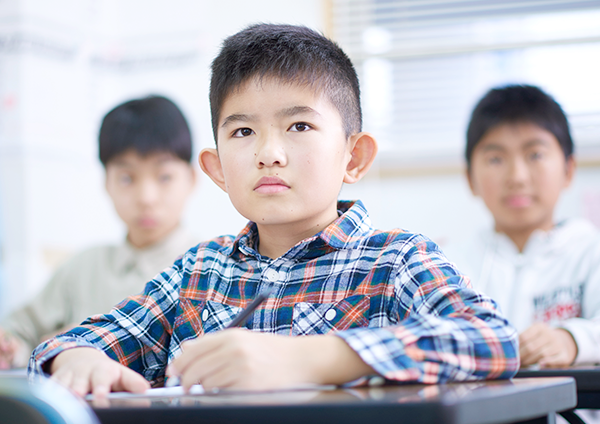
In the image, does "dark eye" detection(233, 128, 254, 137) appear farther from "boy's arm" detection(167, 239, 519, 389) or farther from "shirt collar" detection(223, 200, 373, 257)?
"boy's arm" detection(167, 239, 519, 389)

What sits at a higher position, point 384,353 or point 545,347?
point 384,353

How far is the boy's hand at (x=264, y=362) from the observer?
1.71ft

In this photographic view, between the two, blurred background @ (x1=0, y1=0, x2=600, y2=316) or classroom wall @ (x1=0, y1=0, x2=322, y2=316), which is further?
classroom wall @ (x1=0, y1=0, x2=322, y2=316)

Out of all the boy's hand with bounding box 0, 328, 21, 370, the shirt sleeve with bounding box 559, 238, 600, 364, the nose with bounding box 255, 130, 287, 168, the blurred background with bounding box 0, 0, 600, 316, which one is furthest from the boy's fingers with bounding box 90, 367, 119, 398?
the blurred background with bounding box 0, 0, 600, 316

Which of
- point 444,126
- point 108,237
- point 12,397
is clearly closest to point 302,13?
point 444,126

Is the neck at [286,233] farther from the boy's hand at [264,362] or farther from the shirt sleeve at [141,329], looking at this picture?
the boy's hand at [264,362]

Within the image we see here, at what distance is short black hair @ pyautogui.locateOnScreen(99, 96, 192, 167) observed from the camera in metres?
1.65

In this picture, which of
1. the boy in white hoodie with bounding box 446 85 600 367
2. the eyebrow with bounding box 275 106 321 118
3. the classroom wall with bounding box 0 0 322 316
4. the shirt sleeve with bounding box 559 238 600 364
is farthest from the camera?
the classroom wall with bounding box 0 0 322 316

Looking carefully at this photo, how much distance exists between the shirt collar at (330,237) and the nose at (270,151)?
0.11 metres

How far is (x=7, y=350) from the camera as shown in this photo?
149 centimetres

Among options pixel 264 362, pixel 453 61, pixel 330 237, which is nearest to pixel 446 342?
pixel 264 362

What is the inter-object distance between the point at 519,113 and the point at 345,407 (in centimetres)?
137

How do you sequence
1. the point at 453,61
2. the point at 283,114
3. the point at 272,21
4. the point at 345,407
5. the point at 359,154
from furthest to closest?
the point at 272,21, the point at 453,61, the point at 359,154, the point at 283,114, the point at 345,407

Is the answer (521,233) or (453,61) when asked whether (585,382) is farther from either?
(453,61)
